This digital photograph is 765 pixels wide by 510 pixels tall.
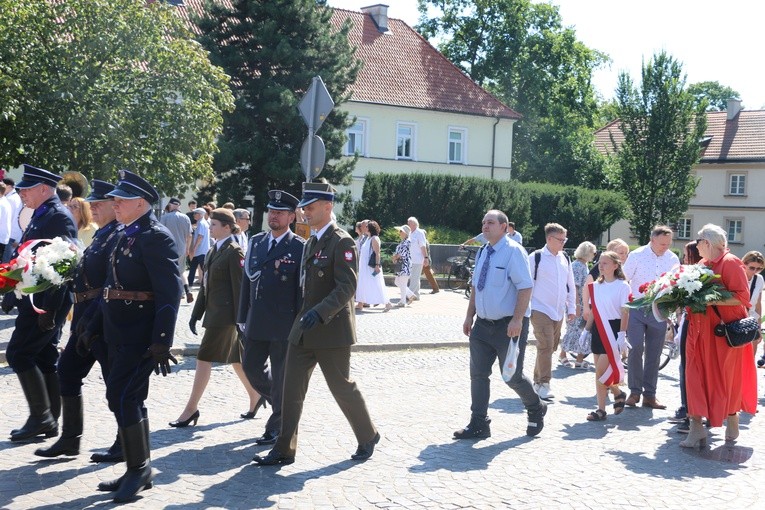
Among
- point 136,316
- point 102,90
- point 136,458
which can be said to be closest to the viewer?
point 136,458

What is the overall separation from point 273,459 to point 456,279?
19.8 meters

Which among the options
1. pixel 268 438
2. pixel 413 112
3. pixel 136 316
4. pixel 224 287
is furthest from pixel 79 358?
pixel 413 112

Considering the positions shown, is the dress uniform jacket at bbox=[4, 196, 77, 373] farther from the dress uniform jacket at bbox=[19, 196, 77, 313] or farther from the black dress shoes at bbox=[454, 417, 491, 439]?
the black dress shoes at bbox=[454, 417, 491, 439]

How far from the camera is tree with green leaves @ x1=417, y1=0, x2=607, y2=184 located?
202 feet

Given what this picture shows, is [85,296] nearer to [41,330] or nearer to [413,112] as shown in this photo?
[41,330]

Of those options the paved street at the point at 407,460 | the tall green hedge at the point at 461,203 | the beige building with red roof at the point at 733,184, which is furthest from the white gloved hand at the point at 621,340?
the beige building with red roof at the point at 733,184

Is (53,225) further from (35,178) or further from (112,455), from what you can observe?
(112,455)

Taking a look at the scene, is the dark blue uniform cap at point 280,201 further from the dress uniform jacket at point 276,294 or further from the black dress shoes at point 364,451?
the black dress shoes at point 364,451

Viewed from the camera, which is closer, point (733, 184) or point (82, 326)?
point (82, 326)

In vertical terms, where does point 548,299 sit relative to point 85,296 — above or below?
below

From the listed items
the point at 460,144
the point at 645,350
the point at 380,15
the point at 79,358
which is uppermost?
the point at 380,15

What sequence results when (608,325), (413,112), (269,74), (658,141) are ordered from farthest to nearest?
(413,112), (658,141), (269,74), (608,325)

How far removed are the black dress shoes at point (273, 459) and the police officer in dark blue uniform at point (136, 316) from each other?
3.21 ft

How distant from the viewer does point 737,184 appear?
61656 millimetres
